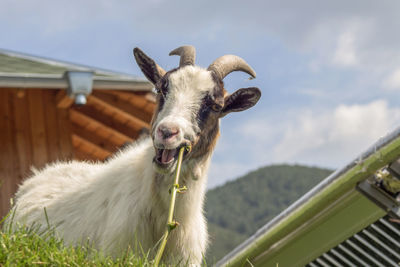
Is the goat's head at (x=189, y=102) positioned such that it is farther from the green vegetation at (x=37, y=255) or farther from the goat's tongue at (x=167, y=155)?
the green vegetation at (x=37, y=255)

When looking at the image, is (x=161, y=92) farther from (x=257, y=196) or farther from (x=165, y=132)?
(x=257, y=196)

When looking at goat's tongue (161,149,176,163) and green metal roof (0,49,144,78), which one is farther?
green metal roof (0,49,144,78)

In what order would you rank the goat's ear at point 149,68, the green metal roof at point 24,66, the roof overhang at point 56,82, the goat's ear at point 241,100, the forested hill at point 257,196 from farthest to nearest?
the forested hill at point 257,196, the green metal roof at point 24,66, the roof overhang at point 56,82, the goat's ear at point 149,68, the goat's ear at point 241,100

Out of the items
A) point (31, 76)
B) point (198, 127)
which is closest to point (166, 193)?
point (198, 127)

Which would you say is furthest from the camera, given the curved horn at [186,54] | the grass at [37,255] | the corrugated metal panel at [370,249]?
the curved horn at [186,54]

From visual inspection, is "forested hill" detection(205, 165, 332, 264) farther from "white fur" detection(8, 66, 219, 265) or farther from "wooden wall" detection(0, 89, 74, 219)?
"white fur" detection(8, 66, 219, 265)

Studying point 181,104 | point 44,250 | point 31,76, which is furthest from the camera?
point 31,76

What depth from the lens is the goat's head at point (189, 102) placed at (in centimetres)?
457

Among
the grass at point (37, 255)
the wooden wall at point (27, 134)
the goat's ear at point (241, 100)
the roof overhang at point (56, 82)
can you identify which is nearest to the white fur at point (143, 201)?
the goat's ear at point (241, 100)

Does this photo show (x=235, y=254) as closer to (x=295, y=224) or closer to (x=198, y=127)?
(x=295, y=224)

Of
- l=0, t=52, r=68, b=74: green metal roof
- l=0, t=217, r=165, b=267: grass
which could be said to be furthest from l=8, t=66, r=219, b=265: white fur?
l=0, t=52, r=68, b=74: green metal roof

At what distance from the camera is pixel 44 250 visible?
345cm

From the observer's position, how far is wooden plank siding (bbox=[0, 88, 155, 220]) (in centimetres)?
1061

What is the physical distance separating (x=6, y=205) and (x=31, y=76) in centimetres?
228
